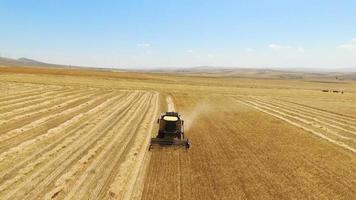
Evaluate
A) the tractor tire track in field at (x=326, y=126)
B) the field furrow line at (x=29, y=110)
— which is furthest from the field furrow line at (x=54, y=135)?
the tractor tire track in field at (x=326, y=126)

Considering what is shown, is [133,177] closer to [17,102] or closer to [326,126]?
[326,126]

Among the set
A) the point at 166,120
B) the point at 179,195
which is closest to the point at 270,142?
the point at 166,120

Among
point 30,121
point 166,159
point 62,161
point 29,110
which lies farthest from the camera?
point 29,110

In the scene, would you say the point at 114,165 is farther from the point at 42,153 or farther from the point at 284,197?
the point at 284,197

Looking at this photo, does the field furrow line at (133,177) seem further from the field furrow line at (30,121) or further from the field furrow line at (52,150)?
the field furrow line at (30,121)

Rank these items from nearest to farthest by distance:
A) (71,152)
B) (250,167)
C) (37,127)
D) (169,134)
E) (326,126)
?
1. (250,167)
2. (71,152)
3. (169,134)
4. (37,127)
5. (326,126)

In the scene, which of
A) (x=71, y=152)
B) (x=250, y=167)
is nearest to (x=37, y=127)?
(x=71, y=152)

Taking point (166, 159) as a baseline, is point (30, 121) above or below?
above
